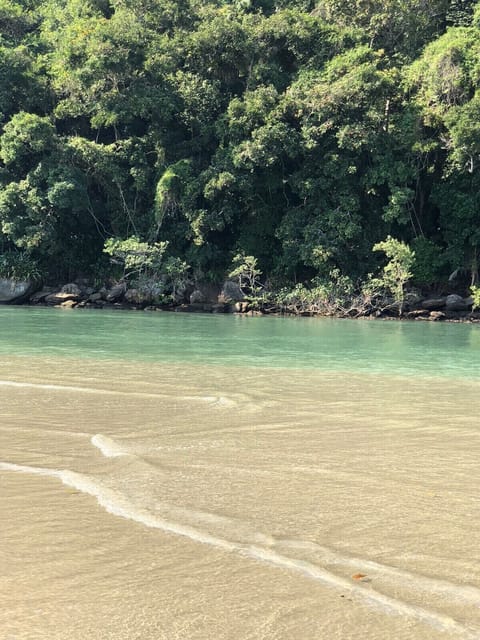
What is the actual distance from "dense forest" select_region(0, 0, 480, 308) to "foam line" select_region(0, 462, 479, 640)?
73.6ft

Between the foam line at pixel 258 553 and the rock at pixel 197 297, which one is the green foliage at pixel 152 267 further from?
the foam line at pixel 258 553

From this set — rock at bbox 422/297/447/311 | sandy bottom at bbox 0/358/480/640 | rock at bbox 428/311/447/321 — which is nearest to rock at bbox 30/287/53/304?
rock at bbox 422/297/447/311

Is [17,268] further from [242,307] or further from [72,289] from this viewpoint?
[242,307]

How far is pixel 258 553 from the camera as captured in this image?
250 cm

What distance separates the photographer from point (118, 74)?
27750mm

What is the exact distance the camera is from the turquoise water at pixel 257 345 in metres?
9.86

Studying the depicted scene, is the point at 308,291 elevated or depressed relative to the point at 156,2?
depressed

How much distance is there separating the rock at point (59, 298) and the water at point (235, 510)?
20.9 m

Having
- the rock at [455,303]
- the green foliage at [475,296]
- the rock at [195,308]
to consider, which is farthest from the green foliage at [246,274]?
the green foliage at [475,296]

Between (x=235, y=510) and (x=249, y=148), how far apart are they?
23.6m

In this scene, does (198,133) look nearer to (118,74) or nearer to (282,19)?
(118,74)

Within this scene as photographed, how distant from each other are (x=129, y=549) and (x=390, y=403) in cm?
432

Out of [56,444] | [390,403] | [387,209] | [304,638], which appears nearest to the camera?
[304,638]

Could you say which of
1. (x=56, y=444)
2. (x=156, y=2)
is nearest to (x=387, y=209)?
(x=156, y=2)
